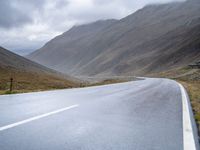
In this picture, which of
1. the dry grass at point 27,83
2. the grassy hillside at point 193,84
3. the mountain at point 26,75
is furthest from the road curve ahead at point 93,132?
the mountain at point 26,75

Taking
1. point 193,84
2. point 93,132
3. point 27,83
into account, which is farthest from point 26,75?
point 93,132

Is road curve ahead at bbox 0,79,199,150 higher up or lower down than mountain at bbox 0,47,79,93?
lower down

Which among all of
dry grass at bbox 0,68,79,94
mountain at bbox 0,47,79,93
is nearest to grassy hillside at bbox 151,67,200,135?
dry grass at bbox 0,68,79,94

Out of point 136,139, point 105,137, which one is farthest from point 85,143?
point 136,139

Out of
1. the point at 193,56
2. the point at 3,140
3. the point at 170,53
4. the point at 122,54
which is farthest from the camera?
the point at 122,54

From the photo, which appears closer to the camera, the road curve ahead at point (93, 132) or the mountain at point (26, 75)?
the road curve ahead at point (93, 132)

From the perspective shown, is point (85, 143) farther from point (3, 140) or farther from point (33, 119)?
point (33, 119)

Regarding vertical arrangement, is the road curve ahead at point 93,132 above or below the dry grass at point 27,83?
below

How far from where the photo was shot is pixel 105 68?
166m

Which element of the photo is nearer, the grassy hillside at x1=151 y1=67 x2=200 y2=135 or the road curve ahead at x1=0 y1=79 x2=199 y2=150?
the road curve ahead at x1=0 y1=79 x2=199 y2=150

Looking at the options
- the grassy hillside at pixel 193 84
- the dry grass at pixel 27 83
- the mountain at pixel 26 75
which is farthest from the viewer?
the mountain at pixel 26 75

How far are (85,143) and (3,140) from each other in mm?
1348

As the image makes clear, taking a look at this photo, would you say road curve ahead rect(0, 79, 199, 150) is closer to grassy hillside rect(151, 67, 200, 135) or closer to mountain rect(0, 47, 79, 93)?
grassy hillside rect(151, 67, 200, 135)

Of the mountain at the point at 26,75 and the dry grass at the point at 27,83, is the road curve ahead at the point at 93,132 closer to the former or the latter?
the dry grass at the point at 27,83
